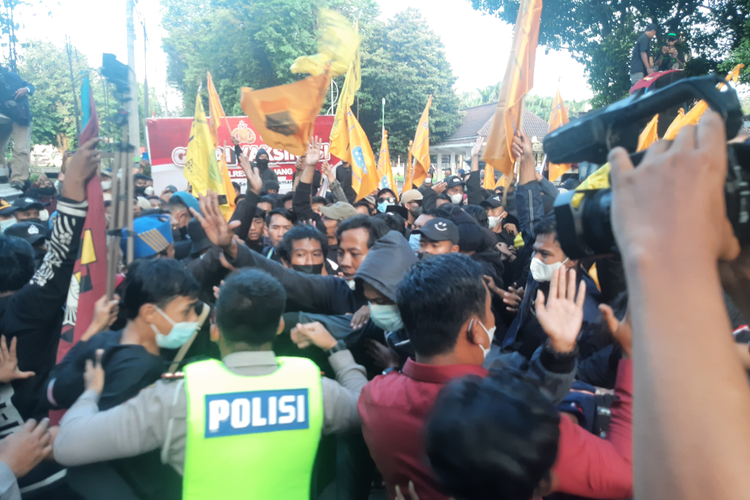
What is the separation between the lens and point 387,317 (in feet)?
8.23

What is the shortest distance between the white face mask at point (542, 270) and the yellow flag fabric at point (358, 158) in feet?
14.8

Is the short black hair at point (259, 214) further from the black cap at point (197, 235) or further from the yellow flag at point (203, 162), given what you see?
the black cap at point (197, 235)

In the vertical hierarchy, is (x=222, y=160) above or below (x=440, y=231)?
above

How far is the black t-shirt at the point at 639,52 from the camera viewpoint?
30.0 feet

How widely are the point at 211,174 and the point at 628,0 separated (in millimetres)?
12216

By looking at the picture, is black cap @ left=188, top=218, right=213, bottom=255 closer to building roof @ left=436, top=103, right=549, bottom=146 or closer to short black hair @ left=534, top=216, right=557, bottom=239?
short black hair @ left=534, top=216, right=557, bottom=239

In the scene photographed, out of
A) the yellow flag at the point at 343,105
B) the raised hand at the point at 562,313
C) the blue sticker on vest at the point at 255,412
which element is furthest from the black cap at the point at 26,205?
the raised hand at the point at 562,313

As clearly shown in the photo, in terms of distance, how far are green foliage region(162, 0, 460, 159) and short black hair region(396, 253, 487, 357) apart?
2363cm

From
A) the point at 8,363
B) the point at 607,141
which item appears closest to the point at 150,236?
the point at 8,363

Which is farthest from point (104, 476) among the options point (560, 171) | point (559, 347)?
point (560, 171)

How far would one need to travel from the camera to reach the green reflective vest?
63.4 inches

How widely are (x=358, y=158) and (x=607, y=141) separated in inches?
273

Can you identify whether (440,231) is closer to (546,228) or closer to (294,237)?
(546,228)

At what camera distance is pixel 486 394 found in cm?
111
